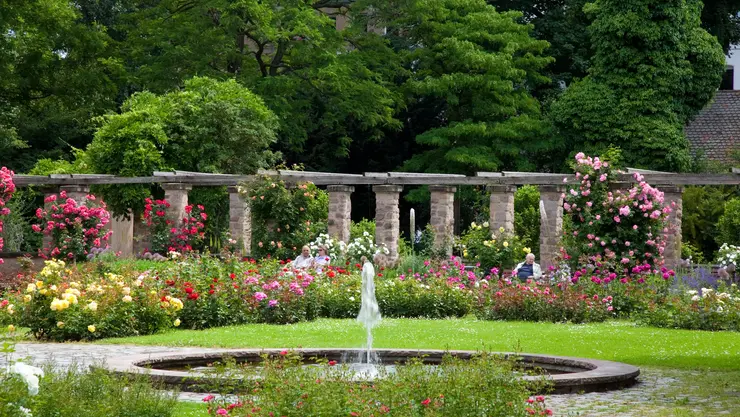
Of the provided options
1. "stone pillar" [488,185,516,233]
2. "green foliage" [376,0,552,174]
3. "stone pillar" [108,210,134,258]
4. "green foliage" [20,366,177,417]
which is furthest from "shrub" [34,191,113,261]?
"green foliage" [20,366,177,417]

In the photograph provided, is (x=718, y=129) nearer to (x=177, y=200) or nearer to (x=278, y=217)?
(x=278, y=217)

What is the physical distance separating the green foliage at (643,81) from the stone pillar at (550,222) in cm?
950

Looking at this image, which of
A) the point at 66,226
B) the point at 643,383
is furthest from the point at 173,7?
the point at 643,383

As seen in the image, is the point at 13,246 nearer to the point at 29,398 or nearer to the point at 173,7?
the point at 173,7

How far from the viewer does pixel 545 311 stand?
18.0m

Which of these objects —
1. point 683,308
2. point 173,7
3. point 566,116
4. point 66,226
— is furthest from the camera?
point 173,7

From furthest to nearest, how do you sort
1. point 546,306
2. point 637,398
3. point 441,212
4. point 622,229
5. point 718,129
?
point 718,129
point 441,212
point 622,229
point 546,306
point 637,398

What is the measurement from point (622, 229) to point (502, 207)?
14.4 feet

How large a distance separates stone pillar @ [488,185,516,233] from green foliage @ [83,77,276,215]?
9.01 meters

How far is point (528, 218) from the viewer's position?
30.3 metres

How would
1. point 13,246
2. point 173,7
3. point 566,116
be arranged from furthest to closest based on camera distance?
point 173,7 → point 566,116 → point 13,246

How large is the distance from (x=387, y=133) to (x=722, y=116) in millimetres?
9924

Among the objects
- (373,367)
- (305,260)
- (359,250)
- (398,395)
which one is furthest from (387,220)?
(398,395)

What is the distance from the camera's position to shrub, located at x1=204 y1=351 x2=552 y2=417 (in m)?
7.39
